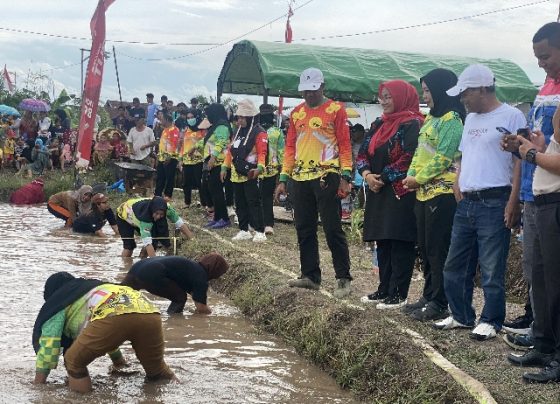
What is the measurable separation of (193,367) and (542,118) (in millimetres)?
2923

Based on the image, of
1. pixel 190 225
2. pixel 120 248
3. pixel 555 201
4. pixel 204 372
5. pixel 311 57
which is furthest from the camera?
pixel 311 57

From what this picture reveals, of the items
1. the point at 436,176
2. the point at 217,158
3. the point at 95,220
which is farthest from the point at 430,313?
the point at 95,220

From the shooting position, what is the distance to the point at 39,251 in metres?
10.4

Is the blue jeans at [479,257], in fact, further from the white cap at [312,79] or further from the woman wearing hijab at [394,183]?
the white cap at [312,79]

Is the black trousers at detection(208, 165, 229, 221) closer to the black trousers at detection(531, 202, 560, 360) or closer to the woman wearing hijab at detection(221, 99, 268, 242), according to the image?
the woman wearing hijab at detection(221, 99, 268, 242)

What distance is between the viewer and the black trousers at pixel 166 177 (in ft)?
47.7

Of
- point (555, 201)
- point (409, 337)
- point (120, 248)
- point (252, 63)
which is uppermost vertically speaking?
point (252, 63)

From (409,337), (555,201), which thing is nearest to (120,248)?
(409,337)

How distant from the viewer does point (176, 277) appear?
686 centimetres

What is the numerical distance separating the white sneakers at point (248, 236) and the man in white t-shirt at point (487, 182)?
17.1 ft

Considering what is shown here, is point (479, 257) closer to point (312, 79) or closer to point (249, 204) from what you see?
point (312, 79)

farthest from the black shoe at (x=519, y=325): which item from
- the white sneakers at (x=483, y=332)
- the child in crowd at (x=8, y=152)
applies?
the child in crowd at (x=8, y=152)

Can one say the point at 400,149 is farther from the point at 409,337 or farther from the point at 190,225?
the point at 190,225

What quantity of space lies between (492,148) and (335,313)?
66.4 inches
